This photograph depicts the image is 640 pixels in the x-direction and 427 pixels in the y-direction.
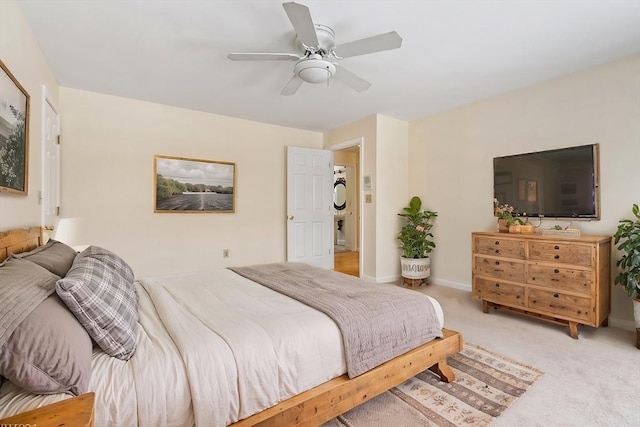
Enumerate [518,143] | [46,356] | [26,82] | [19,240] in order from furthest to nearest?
[518,143] → [26,82] → [19,240] → [46,356]

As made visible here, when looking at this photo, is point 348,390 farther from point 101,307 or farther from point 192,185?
point 192,185

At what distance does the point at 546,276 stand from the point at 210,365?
291cm

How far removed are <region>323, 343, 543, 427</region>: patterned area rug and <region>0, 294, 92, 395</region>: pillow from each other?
1.17 m

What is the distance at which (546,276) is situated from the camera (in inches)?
106

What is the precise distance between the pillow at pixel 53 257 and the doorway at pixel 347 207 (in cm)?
447

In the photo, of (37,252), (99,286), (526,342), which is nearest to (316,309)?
(99,286)

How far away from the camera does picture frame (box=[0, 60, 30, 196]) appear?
69.9 inches

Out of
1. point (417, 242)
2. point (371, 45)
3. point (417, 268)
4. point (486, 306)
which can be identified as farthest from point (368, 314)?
point (417, 242)

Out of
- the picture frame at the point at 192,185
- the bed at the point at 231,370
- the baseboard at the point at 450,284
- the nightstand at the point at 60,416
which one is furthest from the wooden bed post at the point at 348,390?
the picture frame at the point at 192,185

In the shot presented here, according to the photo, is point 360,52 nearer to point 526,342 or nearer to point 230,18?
point 230,18

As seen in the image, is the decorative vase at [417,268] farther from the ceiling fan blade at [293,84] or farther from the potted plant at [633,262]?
the ceiling fan blade at [293,84]

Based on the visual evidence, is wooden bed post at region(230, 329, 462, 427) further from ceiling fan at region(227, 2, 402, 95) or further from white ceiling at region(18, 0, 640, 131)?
white ceiling at region(18, 0, 640, 131)

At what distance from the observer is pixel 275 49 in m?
2.56

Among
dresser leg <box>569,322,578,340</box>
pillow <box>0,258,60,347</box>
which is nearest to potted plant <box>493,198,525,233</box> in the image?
dresser leg <box>569,322,578,340</box>
